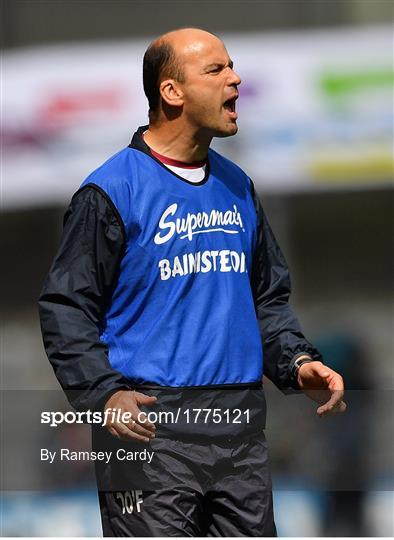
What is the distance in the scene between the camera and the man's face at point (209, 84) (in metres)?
3.13

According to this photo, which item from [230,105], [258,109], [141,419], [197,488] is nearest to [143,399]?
[141,419]

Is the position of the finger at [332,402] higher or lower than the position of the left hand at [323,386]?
lower

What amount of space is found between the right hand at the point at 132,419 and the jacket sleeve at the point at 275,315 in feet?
1.58

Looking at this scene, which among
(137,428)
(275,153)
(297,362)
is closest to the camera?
(137,428)

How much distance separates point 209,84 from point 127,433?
97cm

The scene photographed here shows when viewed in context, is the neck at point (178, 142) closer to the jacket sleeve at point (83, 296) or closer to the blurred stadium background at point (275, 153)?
the jacket sleeve at point (83, 296)

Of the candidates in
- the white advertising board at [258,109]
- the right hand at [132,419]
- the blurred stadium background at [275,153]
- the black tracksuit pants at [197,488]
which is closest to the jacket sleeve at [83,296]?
the right hand at [132,419]

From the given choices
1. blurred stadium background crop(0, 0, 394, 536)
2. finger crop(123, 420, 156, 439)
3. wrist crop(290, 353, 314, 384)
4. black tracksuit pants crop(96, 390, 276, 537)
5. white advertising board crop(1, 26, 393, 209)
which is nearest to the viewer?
finger crop(123, 420, 156, 439)

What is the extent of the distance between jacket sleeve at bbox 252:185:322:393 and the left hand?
5cm

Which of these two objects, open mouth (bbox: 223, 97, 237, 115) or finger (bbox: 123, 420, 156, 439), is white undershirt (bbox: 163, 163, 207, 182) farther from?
finger (bbox: 123, 420, 156, 439)

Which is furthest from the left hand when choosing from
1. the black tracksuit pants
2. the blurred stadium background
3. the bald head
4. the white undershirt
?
the blurred stadium background

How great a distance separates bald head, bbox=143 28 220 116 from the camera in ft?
10.3

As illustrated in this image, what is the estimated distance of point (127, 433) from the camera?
2.81m

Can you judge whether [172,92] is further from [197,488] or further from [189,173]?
[197,488]
